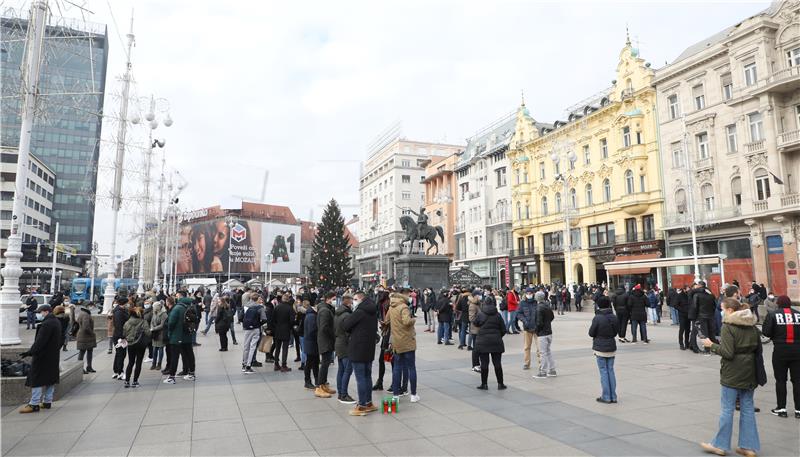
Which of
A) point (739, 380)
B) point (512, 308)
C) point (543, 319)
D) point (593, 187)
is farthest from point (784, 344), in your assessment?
point (593, 187)

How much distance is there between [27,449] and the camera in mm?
5898

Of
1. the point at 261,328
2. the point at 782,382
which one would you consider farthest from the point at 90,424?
the point at 782,382

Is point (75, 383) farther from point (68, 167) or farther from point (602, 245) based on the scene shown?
point (68, 167)

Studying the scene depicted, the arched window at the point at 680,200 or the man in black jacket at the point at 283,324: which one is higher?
the arched window at the point at 680,200

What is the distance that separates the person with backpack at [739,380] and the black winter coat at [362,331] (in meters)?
4.44

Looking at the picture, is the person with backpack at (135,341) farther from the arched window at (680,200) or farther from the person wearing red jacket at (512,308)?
the arched window at (680,200)

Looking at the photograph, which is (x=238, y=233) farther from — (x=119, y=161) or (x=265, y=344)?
(x=265, y=344)

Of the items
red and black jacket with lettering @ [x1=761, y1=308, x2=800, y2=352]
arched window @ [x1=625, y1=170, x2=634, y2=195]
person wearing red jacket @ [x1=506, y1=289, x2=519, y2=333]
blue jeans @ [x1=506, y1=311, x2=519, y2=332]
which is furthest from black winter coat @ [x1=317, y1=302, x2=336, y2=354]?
arched window @ [x1=625, y1=170, x2=634, y2=195]

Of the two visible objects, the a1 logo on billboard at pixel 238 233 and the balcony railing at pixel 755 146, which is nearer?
the balcony railing at pixel 755 146

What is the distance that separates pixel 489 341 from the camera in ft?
28.9

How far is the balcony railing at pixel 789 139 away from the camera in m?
29.0

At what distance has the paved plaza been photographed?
19.0ft

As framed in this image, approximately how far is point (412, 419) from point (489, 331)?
2.53 metres

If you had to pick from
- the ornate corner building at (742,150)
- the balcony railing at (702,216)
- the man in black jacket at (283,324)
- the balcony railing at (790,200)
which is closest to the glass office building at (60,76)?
the man in black jacket at (283,324)
